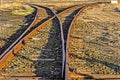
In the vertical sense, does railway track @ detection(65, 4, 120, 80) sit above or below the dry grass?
above

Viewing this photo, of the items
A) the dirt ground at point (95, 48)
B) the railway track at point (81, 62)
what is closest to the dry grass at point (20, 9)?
the dirt ground at point (95, 48)

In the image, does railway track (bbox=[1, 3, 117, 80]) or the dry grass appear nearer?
railway track (bbox=[1, 3, 117, 80])

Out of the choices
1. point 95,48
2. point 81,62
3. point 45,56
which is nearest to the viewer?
point 81,62

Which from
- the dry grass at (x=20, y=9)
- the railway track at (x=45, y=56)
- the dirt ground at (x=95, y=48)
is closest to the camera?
the railway track at (x=45, y=56)

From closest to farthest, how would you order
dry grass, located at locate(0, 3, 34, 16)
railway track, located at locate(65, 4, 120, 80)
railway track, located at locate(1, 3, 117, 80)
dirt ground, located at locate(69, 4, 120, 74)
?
railway track, located at locate(65, 4, 120, 80) < railway track, located at locate(1, 3, 117, 80) < dirt ground, located at locate(69, 4, 120, 74) < dry grass, located at locate(0, 3, 34, 16)

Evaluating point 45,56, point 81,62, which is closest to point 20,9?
point 45,56

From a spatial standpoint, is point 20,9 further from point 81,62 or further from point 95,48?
point 81,62

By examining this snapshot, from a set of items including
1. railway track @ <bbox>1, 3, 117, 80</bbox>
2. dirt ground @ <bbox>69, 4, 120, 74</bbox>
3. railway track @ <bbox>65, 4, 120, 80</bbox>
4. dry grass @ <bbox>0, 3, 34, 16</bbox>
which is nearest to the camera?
railway track @ <bbox>65, 4, 120, 80</bbox>

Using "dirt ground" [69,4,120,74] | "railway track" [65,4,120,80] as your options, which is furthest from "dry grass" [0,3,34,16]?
"railway track" [65,4,120,80]

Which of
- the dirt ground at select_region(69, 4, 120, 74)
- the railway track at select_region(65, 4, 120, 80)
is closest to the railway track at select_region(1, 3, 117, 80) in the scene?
the railway track at select_region(65, 4, 120, 80)

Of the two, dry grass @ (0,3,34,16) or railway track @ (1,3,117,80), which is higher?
railway track @ (1,3,117,80)

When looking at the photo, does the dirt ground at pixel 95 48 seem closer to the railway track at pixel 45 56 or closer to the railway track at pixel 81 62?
the railway track at pixel 81 62

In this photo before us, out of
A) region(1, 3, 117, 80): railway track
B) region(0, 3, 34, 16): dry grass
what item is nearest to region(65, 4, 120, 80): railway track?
region(1, 3, 117, 80): railway track

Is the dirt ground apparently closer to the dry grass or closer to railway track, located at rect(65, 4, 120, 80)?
railway track, located at rect(65, 4, 120, 80)
